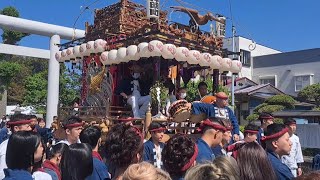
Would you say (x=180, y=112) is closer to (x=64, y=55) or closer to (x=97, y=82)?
(x=97, y=82)

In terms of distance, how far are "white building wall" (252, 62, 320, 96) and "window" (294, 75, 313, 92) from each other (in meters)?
0.18

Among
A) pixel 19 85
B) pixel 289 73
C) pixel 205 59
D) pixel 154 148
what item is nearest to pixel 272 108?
pixel 289 73

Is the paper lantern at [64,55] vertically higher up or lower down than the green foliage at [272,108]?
higher up

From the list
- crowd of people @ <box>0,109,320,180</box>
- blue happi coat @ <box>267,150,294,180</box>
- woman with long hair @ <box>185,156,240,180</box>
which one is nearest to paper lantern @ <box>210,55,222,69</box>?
crowd of people @ <box>0,109,320,180</box>

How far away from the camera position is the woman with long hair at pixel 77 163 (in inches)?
107

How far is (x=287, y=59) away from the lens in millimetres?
25391

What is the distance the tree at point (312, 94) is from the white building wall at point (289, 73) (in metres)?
3.46

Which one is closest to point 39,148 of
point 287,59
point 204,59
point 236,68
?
point 204,59

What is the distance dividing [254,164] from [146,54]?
4.80 meters

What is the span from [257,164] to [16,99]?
27377 millimetres

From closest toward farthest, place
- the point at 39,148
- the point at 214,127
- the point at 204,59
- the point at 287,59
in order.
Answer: the point at 39,148
the point at 214,127
the point at 204,59
the point at 287,59

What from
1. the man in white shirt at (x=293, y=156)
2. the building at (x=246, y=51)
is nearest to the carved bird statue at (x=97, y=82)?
the man in white shirt at (x=293, y=156)

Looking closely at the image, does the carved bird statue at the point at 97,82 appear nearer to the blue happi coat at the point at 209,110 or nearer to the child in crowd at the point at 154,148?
the blue happi coat at the point at 209,110

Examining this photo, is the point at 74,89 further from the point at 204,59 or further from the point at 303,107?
the point at 204,59
